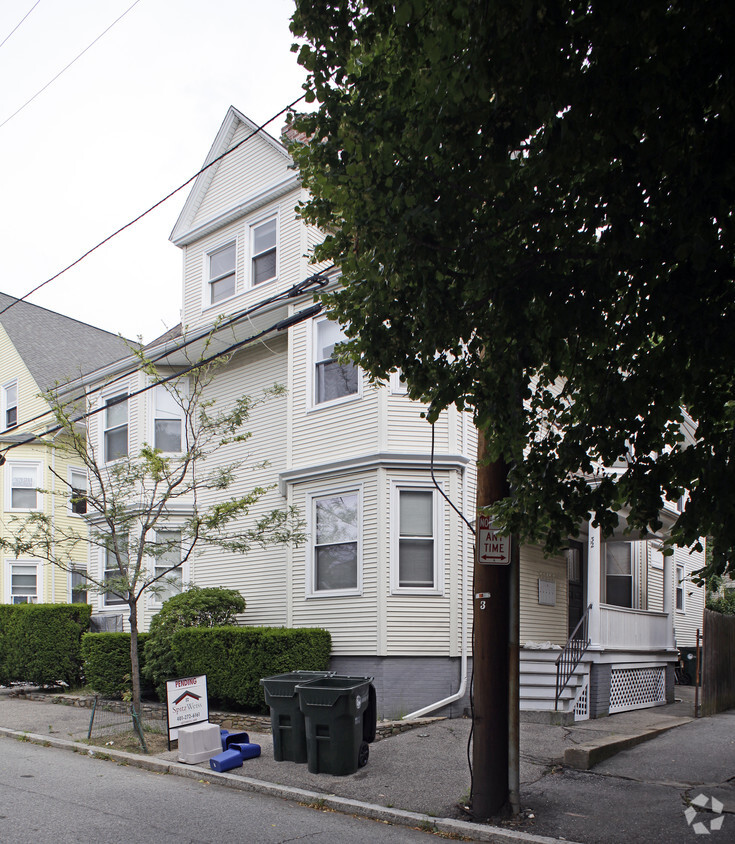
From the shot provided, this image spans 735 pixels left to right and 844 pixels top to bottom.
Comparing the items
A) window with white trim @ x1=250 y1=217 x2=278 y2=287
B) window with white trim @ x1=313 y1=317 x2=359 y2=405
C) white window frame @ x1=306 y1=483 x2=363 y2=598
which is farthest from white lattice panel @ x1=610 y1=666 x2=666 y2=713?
window with white trim @ x1=250 y1=217 x2=278 y2=287

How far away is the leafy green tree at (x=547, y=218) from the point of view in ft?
16.6

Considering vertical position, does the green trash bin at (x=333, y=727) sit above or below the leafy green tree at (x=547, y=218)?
below

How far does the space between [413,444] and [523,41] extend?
971 centimetres

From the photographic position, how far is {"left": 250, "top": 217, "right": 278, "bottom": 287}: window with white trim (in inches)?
667

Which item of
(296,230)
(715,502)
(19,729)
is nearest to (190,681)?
(19,729)

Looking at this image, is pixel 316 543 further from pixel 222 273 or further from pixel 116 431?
pixel 116 431

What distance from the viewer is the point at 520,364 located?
6.84 metres

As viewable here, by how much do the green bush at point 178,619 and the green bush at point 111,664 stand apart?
63cm

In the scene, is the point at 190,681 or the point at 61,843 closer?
the point at 61,843

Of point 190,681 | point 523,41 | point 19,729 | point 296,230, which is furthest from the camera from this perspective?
point 296,230

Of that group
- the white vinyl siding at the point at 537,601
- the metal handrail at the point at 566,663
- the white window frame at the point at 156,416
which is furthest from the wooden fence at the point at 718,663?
the white window frame at the point at 156,416

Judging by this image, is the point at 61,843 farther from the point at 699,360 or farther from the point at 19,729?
the point at 19,729

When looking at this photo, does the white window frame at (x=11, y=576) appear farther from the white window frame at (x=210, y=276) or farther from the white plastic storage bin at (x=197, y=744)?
the white plastic storage bin at (x=197, y=744)

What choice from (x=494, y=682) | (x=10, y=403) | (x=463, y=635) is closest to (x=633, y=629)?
(x=463, y=635)
